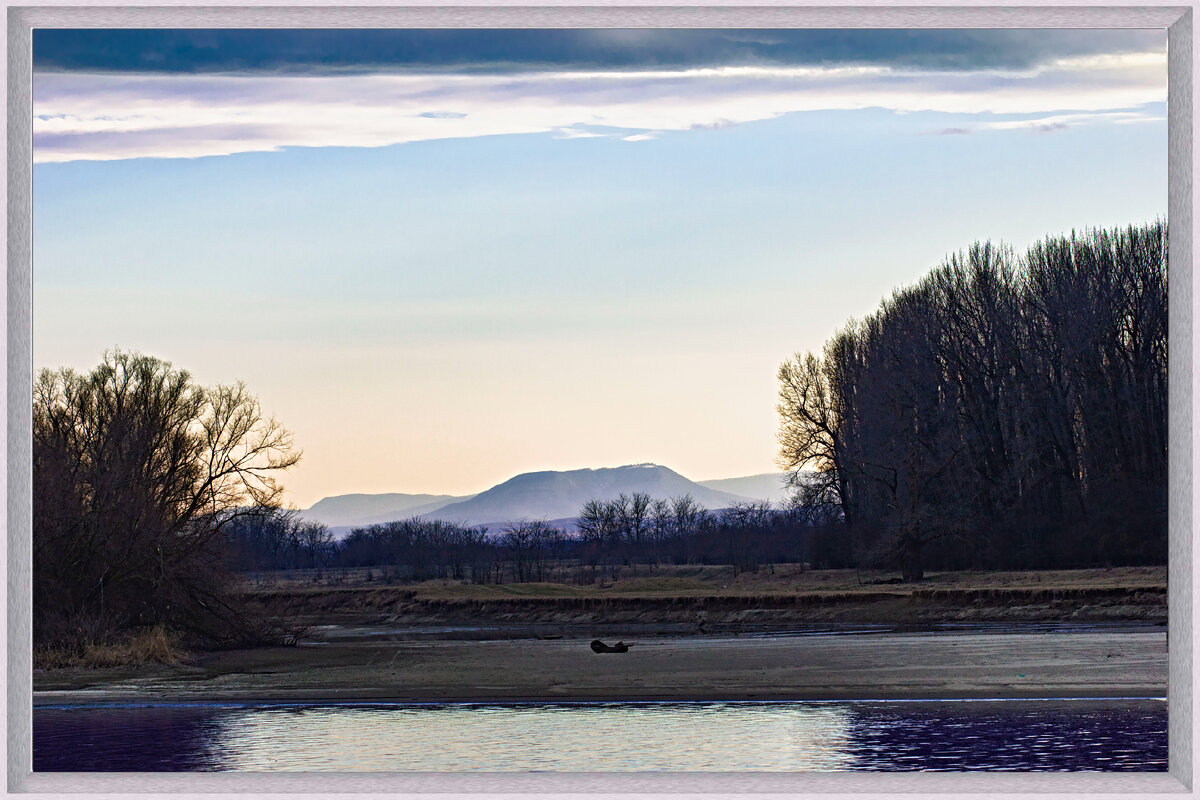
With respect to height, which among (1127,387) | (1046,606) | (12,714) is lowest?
(1046,606)

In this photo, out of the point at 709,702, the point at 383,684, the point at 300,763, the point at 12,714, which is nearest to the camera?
the point at 12,714

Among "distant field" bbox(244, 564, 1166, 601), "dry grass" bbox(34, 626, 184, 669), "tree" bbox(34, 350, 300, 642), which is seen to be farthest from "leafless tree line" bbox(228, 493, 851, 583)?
"dry grass" bbox(34, 626, 184, 669)

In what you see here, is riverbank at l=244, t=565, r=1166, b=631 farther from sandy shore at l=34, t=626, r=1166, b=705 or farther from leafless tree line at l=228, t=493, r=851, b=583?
sandy shore at l=34, t=626, r=1166, b=705

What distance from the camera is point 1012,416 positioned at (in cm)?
5250

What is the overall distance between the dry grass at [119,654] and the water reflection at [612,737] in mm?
6035

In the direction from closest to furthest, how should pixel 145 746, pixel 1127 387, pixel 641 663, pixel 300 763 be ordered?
pixel 300 763
pixel 145 746
pixel 641 663
pixel 1127 387

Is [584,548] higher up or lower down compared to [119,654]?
lower down

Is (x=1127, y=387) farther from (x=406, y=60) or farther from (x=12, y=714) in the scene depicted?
(x=12, y=714)

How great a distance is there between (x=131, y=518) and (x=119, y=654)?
3.55 metres

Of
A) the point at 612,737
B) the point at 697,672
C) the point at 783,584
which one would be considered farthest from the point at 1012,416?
the point at 612,737

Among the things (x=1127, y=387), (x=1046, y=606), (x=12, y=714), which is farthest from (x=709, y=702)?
(x=1127, y=387)

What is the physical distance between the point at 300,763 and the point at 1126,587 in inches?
1131

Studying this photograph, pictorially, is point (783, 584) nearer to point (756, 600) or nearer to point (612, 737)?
point (756, 600)

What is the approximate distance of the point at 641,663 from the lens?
25.6 metres
